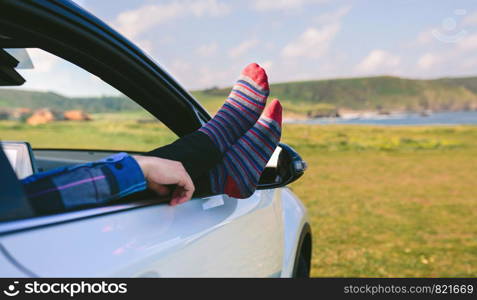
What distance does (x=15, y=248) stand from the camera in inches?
34.2

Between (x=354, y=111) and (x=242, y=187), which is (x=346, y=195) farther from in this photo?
(x=354, y=111)

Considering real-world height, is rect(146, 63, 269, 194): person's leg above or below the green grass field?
above

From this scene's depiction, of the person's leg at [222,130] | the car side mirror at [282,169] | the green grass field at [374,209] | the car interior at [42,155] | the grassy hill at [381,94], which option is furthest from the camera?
the grassy hill at [381,94]

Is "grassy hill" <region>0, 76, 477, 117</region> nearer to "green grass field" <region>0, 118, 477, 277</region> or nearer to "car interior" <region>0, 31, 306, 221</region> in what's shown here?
"green grass field" <region>0, 118, 477, 277</region>

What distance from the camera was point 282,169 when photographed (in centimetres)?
198

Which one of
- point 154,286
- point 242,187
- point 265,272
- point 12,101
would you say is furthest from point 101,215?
point 12,101

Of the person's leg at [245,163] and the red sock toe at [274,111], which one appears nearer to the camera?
the person's leg at [245,163]

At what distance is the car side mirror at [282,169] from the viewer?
1.96 metres

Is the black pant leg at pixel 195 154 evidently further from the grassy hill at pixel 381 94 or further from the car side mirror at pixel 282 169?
the grassy hill at pixel 381 94

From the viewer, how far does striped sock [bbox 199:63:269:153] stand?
1.54 meters

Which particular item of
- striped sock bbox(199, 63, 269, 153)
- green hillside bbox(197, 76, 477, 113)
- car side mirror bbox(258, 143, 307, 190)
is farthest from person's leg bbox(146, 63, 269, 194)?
green hillside bbox(197, 76, 477, 113)

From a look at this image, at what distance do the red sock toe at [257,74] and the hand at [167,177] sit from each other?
2.30 feet

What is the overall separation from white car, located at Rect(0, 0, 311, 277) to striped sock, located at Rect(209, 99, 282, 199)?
58 millimetres

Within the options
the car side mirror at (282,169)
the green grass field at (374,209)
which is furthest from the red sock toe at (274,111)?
the green grass field at (374,209)
